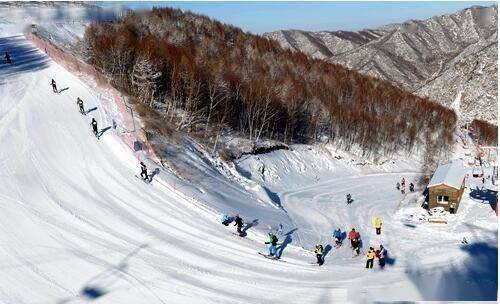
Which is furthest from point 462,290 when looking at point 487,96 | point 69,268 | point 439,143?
point 487,96

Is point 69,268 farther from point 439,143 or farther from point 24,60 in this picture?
point 439,143

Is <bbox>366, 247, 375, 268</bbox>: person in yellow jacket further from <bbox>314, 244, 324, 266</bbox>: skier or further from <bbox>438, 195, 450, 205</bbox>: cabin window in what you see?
<bbox>438, 195, 450, 205</bbox>: cabin window

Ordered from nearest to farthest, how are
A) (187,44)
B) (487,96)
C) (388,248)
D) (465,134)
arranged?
(388,248) → (187,44) → (465,134) → (487,96)

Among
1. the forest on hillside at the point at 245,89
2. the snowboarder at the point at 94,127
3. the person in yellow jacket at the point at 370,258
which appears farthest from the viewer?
the forest on hillside at the point at 245,89

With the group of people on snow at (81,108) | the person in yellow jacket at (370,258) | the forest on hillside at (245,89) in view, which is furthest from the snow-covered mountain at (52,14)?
the person in yellow jacket at (370,258)

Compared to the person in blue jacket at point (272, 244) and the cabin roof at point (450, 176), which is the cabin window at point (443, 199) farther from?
the person in blue jacket at point (272, 244)

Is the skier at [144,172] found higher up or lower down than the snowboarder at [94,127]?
lower down

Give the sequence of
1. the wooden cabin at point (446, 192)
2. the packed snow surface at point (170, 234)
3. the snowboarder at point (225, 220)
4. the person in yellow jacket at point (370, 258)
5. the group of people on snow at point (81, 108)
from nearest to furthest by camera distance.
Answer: the packed snow surface at point (170, 234)
the person in yellow jacket at point (370, 258)
the snowboarder at point (225, 220)
the group of people on snow at point (81, 108)
the wooden cabin at point (446, 192)
